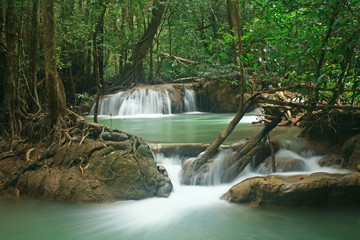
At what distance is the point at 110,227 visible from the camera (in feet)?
13.8

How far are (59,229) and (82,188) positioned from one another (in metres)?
0.92

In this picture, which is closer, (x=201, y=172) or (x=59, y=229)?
(x=59, y=229)

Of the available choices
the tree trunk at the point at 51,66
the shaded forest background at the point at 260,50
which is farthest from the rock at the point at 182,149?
the tree trunk at the point at 51,66

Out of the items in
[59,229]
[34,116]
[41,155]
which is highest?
[34,116]

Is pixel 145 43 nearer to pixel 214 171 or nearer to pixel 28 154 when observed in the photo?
pixel 28 154

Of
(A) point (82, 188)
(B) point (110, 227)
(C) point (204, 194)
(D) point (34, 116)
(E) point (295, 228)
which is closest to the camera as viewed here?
(E) point (295, 228)

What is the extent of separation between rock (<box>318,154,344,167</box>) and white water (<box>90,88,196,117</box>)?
10.8 meters

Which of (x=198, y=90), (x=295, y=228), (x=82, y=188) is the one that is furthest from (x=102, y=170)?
(x=198, y=90)

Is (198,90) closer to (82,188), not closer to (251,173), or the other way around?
(251,173)

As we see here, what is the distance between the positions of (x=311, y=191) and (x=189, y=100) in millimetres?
13336

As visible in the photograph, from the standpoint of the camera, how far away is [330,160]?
6.11 metres

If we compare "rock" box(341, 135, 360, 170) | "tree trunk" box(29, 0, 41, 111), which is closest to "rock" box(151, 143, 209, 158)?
"rock" box(341, 135, 360, 170)

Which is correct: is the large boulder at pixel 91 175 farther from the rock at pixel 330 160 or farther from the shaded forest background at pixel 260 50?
the rock at pixel 330 160

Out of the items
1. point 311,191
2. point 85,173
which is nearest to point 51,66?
point 85,173
